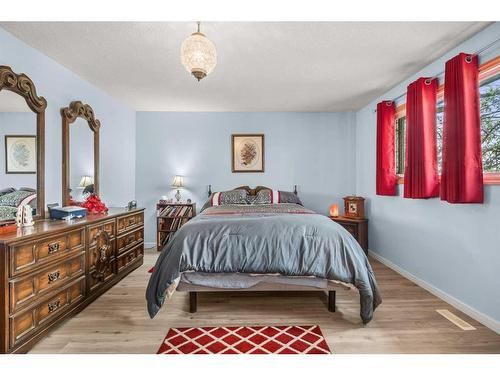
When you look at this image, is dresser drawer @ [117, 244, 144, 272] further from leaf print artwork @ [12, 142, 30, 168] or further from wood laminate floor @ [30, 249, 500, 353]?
leaf print artwork @ [12, 142, 30, 168]

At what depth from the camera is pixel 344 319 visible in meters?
2.24

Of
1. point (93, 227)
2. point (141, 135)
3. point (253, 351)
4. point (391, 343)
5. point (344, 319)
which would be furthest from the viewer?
point (141, 135)

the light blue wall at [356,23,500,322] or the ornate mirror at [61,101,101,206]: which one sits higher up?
the ornate mirror at [61,101,101,206]

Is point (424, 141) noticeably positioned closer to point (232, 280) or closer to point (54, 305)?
point (232, 280)

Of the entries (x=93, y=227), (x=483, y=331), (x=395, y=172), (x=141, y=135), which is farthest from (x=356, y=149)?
(x=93, y=227)

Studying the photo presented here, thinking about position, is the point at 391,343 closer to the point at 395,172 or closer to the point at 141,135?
the point at 395,172

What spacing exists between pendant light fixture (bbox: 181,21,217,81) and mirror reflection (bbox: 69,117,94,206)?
6.08ft

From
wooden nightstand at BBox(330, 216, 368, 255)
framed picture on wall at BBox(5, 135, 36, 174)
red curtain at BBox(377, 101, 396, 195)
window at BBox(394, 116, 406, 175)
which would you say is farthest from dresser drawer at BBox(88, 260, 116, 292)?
window at BBox(394, 116, 406, 175)

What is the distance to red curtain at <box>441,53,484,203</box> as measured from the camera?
218 cm

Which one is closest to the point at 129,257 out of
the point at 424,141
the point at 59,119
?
the point at 59,119

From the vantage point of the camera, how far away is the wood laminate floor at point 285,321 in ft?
6.15

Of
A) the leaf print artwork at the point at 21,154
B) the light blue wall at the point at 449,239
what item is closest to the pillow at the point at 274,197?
the light blue wall at the point at 449,239
